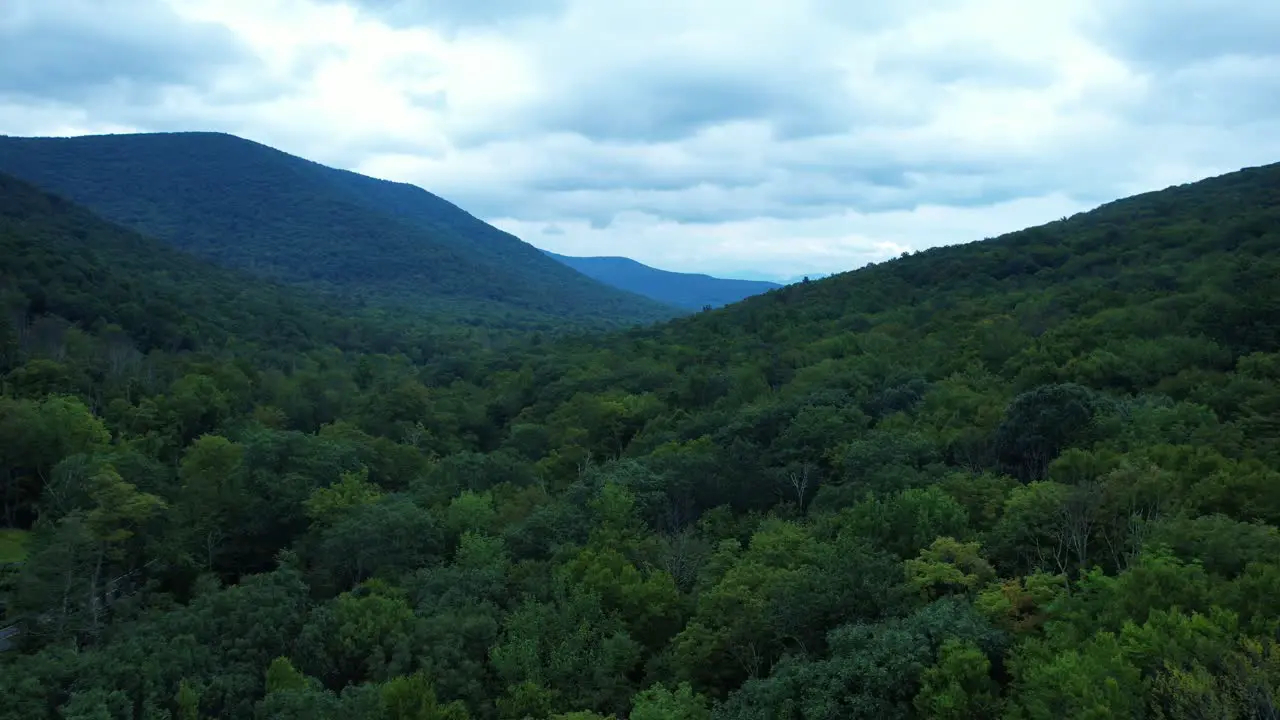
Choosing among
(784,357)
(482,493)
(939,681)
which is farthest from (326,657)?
(784,357)

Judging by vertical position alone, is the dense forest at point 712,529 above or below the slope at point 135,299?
below

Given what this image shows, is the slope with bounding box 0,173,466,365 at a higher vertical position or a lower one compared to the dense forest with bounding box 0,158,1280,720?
higher

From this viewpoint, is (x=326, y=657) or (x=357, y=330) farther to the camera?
(x=357, y=330)

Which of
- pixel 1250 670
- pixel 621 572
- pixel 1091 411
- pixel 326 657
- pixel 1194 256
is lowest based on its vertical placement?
pixel 326 657

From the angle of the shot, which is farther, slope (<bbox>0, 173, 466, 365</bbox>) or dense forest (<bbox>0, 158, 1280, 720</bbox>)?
slope (<bbox>0, 173, 466, 365</bbox>)

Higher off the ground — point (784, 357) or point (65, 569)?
point (784, 357)

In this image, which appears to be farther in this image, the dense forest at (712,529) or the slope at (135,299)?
the slope at (135,299)

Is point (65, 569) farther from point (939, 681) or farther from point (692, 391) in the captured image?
point (692, 391)

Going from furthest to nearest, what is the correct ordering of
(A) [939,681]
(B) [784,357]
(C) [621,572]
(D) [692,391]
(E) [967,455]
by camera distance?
(B) [784,357], (D) [692,391], (E) [967,455], (C) [621,572], (A) [939,681]
